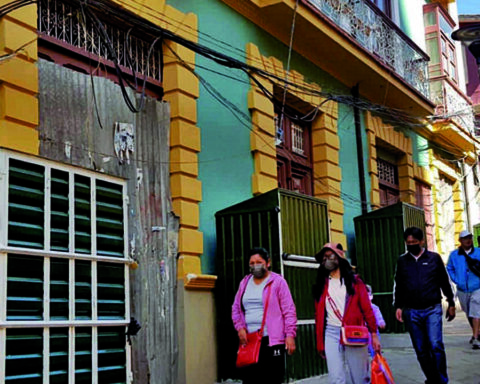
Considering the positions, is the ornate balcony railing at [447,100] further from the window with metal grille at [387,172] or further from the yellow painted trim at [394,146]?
the window with metal grille at [387,172]

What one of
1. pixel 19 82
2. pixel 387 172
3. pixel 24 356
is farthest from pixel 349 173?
pixel 24 356

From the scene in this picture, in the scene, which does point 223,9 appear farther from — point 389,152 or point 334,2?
point 389,152

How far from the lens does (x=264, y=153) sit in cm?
1040

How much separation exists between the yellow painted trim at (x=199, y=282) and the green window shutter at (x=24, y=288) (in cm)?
229

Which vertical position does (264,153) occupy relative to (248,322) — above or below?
above

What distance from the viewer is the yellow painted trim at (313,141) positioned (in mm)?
10312

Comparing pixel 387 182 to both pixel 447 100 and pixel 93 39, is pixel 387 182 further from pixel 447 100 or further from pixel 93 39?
pixel 93 39

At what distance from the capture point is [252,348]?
21.2 ft

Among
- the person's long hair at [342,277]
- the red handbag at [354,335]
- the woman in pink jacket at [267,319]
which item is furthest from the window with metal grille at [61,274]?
the red handbag at [354,335]

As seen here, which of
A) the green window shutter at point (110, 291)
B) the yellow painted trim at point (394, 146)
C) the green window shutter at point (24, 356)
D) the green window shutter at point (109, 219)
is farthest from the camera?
the yellow painted trim at point (394, 146)

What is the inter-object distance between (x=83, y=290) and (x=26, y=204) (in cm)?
102

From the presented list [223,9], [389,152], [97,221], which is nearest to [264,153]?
[223,9]

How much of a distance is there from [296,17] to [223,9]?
56.7 inches

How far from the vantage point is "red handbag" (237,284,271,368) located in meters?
6.43
